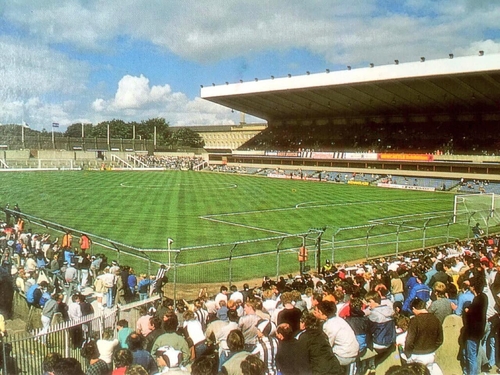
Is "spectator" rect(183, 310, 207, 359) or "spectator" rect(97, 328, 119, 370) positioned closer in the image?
"spectator" rect(97, 328, 119, 370)

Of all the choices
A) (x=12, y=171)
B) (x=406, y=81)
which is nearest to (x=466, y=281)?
(x=406, y=81)

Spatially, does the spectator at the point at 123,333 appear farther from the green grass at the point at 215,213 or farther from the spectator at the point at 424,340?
the green grass at the point at 215,213

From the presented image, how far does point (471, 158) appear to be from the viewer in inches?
2285

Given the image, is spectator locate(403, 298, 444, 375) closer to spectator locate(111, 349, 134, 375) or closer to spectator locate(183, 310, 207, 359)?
spectator locate(183, 310, 207, 359)

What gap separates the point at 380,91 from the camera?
59.7 metres

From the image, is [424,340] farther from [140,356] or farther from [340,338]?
[140,356]

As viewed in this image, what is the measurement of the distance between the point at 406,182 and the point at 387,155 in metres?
7.14

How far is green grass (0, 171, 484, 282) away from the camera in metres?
21.2

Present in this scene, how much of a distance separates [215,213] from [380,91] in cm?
3563

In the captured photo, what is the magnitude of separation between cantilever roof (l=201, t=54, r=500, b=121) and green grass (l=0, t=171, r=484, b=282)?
42.1 ft

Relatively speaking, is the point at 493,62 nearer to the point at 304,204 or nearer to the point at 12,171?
the point at 304,204

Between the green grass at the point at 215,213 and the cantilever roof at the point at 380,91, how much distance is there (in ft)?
42.1

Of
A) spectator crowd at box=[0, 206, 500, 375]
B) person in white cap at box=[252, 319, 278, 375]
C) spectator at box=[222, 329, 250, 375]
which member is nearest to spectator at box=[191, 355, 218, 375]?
spectator crowd at box=[0, 206, 500, 375]

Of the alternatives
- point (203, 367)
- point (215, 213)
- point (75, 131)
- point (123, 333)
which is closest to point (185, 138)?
point (75, 131)
